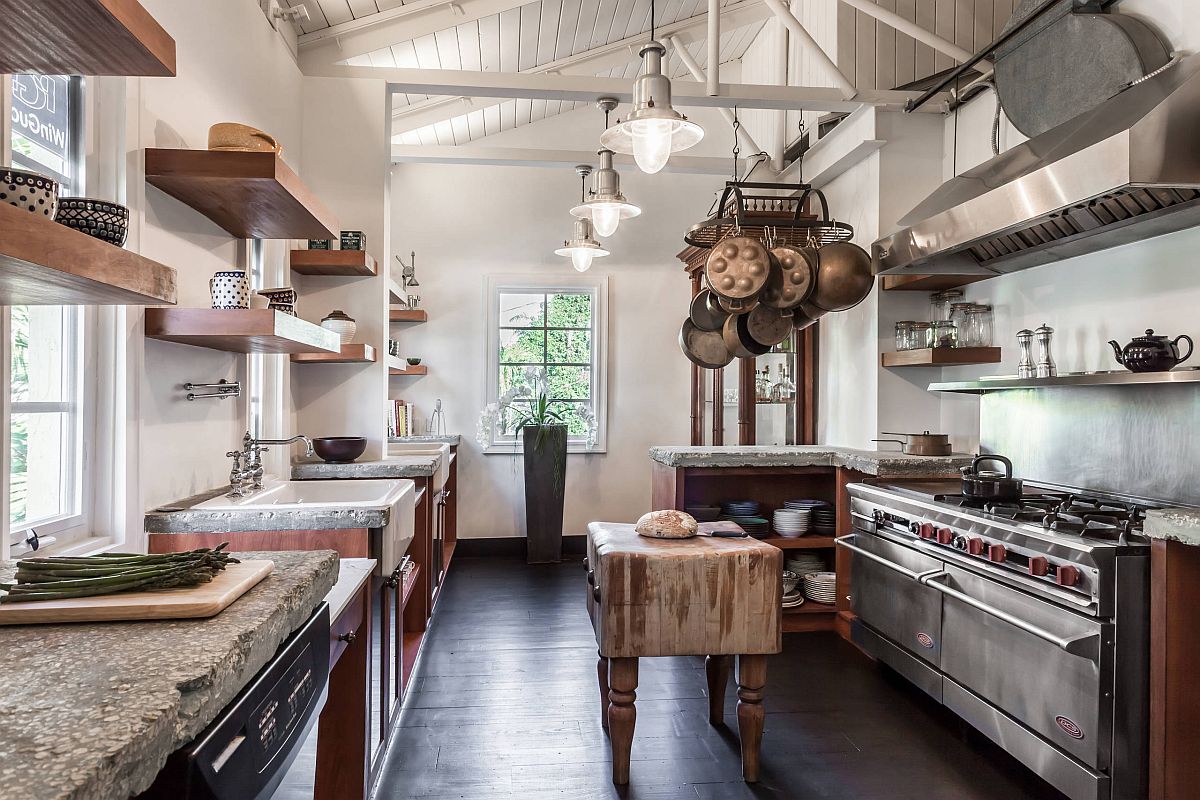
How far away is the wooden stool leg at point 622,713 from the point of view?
2.44 metres

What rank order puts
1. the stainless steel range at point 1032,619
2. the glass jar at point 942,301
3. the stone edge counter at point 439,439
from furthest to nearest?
the stone edge counter at point 439,439 → the glass jar at point 942,301 → the stainless steel range at point 1032,619

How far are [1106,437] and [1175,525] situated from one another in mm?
1119

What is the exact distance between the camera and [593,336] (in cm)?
633

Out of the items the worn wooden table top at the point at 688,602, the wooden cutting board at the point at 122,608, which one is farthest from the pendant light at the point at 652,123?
the wooden cutting board at the point at 122,608

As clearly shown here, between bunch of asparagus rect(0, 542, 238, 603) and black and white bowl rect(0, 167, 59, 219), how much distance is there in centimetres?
53

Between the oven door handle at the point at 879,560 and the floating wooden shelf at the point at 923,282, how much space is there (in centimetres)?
139

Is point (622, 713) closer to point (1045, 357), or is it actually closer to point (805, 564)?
point (805, 564)

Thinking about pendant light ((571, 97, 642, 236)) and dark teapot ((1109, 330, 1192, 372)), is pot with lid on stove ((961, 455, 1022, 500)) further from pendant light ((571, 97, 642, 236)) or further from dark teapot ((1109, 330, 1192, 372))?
pendant light ((571, 97, 642, 236))

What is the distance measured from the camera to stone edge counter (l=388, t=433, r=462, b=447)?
18.0 feet

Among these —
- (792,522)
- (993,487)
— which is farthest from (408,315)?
(993,487)

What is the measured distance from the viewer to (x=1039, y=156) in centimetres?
257

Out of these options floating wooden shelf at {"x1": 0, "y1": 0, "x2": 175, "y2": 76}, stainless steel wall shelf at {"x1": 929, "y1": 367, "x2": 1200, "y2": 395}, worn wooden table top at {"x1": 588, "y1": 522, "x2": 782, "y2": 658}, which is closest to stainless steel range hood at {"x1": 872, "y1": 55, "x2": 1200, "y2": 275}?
stainless steel wall shelf at {"x1": 929, "y1": 367, "x2": 1200, "y2": 395}

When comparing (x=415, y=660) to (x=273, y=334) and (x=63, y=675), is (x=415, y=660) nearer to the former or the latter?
(x=273, y=334)

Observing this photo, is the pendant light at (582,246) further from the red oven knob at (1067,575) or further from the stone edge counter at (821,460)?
the red oven knob at (1067,575)
